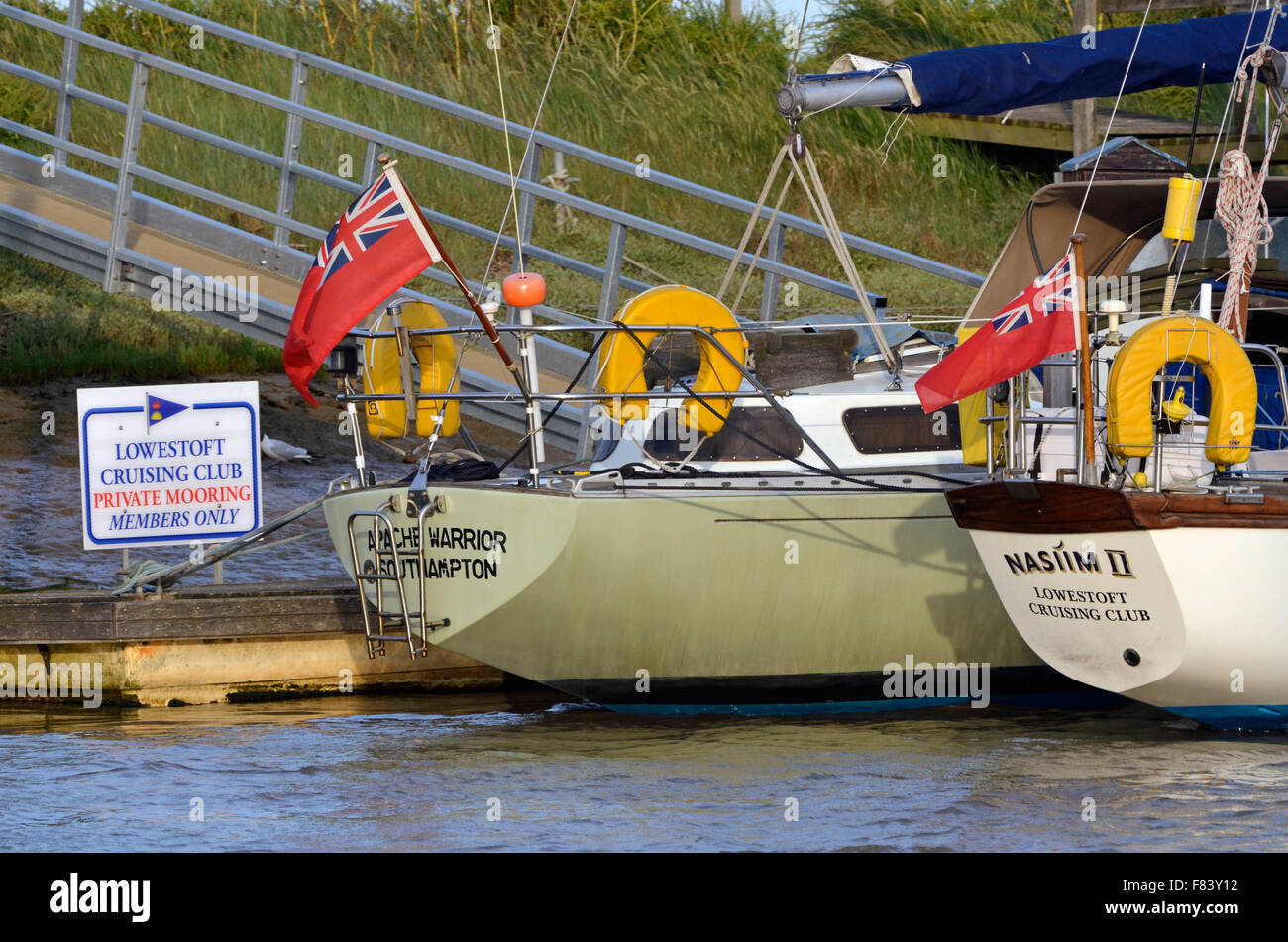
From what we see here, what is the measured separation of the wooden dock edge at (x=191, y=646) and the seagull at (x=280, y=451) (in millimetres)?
3632

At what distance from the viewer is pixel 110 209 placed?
533 inches

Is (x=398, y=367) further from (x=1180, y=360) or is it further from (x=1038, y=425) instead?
(x=1180, y=360)

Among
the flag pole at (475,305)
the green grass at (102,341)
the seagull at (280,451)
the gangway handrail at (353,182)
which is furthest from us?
the green grass at (102,341)

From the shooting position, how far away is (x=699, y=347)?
9641 millimetres

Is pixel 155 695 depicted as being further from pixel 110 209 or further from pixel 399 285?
pixel 110 209

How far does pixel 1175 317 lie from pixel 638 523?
2.69m

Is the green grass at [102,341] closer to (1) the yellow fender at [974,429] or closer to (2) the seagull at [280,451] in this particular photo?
(2) the seagull at [280,451]

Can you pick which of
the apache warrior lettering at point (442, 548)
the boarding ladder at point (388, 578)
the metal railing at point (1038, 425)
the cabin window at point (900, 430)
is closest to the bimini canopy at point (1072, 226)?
the cabin window at point (900, 430)

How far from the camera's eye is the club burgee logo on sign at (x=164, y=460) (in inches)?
399

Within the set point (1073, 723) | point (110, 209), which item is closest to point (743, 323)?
point (1073, 723)

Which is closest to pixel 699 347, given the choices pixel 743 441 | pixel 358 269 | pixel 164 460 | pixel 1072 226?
pixel 743 441

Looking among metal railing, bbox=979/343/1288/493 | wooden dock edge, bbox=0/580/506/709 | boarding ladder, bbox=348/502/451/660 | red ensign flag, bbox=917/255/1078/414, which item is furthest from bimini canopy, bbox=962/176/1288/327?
wooden dock edge, bbox=0/580/506/709

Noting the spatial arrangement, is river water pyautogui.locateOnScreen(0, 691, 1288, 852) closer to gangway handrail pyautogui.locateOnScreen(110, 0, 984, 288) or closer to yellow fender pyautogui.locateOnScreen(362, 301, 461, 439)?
yellow fender pyautogui.locateOnScreen(362, 301, 461, 439)

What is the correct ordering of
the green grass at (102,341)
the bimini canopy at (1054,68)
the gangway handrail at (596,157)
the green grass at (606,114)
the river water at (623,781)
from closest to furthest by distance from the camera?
the river water at (623,781)
the bimini canopy at (1054,68)
the gangway handrail at (596,157)
the green grass at (102,341)
the green grass at (606,114)
